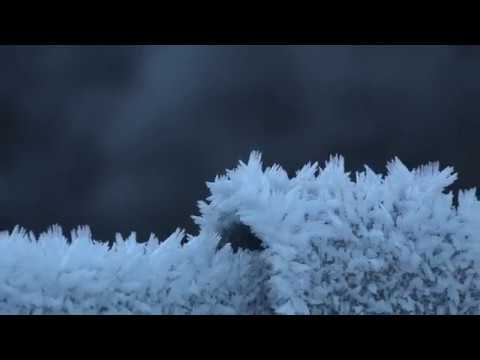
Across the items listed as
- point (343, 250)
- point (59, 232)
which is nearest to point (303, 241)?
point (343, 250)

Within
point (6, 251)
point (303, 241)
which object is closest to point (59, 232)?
point (6, 251)

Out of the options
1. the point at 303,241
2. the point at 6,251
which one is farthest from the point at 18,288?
the point at 303,241

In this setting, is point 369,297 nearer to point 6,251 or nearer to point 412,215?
point 412,215

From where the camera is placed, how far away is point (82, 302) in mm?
276

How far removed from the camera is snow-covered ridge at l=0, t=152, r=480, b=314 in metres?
0.28

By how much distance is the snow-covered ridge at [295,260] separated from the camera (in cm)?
28

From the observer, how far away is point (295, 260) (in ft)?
0.93

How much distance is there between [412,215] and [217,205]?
111 mm

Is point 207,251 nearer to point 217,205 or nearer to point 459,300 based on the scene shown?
point 217,205

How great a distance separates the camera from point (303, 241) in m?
0.28

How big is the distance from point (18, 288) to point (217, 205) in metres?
0.12
